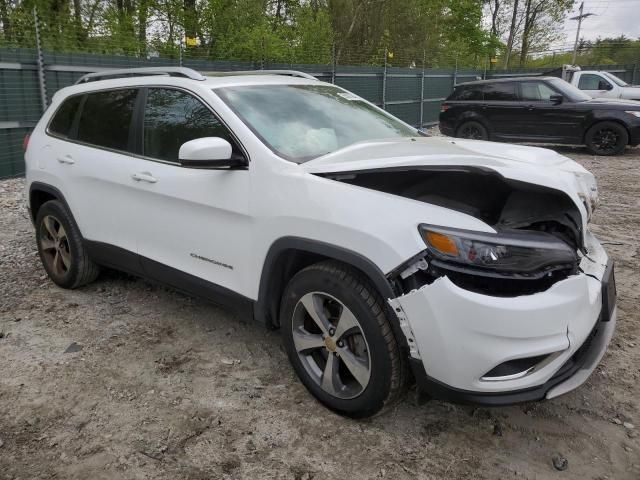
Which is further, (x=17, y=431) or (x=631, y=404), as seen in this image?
(x=631, y=404)

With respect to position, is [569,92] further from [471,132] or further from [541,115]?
[471,132]

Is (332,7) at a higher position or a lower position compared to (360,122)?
higher

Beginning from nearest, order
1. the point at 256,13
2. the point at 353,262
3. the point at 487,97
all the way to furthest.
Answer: the point at 353,262 < the point at 487,97 < the point at 256,13

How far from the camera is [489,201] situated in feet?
8.84

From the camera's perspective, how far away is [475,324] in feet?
7.22

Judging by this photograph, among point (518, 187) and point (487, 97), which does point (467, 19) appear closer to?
point (487, 97)

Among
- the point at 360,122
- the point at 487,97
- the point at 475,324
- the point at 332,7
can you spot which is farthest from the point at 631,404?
the point at 332,7

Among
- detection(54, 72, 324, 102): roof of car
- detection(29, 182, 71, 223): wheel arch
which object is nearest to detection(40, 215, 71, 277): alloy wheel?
detection(29, 182, 71, 223): wheel arch

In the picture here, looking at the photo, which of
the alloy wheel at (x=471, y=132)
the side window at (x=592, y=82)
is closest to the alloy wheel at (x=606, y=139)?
the alloy wheel at (x=471, y=132)

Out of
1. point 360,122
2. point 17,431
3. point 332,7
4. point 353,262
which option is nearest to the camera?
point 353,262

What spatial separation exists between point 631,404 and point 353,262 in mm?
1717

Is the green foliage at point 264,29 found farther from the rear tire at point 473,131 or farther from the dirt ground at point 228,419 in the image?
the dirt ground at point 228,419

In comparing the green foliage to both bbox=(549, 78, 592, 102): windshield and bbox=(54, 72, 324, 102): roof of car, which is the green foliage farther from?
bbox=(54, 72, 324, 102): roof of car

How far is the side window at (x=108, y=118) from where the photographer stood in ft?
12.5
